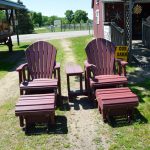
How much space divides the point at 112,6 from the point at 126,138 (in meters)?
14.4

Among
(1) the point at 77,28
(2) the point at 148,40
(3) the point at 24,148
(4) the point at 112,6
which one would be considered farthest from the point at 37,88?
(1) the point at 77,28

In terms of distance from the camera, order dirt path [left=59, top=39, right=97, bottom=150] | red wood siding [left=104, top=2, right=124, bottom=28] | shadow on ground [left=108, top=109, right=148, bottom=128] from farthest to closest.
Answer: red wood siding [left=104, top=2, right=124, bottom=28] < shadow on ground [left=108, top=109, right=148, bottom=128] < dirt path [left=59, top=39, right=97, bottom=150]

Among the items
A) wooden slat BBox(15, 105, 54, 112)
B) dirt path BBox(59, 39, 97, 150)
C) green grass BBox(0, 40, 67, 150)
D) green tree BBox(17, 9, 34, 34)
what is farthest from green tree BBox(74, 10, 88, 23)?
wooden slat BBox(15, 105, 54, 112)

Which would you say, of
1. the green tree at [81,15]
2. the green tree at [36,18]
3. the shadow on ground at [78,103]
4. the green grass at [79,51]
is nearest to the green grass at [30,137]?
the shadow on ground at [78,103]

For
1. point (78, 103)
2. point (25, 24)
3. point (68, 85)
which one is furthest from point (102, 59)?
point (25, 24)

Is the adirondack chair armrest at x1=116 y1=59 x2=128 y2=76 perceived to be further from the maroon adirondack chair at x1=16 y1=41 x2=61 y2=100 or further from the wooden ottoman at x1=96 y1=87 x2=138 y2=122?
the maroon adirondack chair at x1=16 y1=41 x2=61 y2=100

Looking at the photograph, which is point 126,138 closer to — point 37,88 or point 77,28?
point 37,88

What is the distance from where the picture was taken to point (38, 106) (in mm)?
5680

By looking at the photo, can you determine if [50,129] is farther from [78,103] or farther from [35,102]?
[78,103]

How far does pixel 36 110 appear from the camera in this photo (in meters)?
5.59

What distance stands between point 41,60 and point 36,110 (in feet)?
7.73

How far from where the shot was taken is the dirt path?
5.11m

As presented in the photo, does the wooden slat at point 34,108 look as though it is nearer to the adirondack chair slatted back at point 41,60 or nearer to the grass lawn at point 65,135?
the grass lawn at point 65,135

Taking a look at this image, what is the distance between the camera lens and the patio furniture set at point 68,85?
573 cm
